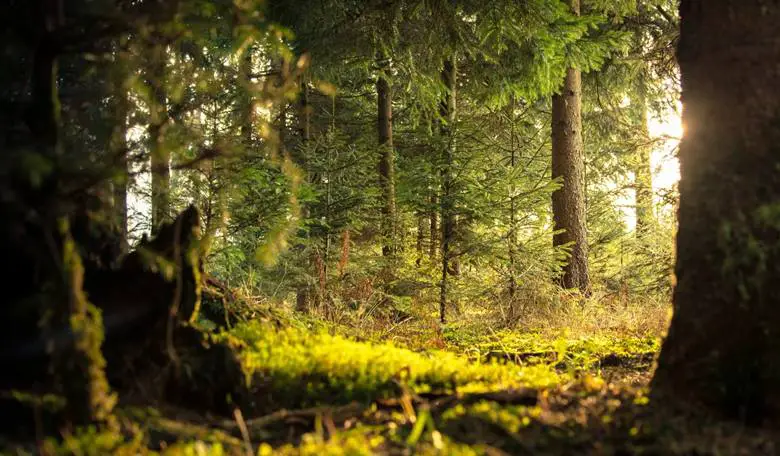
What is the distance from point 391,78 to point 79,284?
951cm

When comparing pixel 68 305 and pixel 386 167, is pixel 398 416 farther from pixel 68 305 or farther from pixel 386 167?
pixel 386 167

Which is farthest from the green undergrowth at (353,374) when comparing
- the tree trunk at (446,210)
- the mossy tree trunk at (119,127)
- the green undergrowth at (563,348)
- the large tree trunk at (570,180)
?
the large tree trunk at (570,180)

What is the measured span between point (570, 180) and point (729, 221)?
27.0 ft

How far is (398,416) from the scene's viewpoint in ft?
9.51

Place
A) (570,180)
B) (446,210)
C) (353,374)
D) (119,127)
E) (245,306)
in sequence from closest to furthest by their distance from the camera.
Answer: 1. (119,127)
2. (353,374)
3. (245,306)
4. (446,210)
5. (570,180)

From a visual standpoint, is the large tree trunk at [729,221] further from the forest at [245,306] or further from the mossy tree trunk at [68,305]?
the mossy tree trunk at [68,305]

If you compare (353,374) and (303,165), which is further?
(303,165)

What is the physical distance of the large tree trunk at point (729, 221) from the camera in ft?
9.49

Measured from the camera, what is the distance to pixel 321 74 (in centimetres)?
1055

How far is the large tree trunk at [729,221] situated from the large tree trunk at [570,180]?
310 inches

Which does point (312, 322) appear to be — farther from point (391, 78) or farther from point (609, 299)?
point (609, 299)

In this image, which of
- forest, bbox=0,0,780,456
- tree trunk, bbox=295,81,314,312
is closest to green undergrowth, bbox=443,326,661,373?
forest, bbox=0,0,780,456

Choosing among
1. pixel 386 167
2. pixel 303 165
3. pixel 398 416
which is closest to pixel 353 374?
pixel 398 416

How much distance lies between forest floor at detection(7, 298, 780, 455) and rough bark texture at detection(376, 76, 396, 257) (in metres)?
6.79
